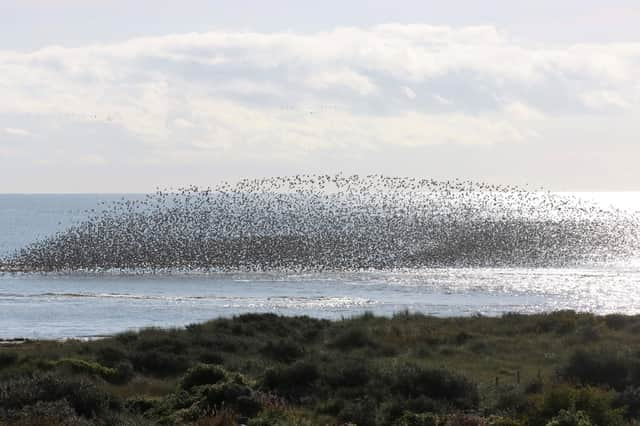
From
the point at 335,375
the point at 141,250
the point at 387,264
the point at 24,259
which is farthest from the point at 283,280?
the point at 335,375

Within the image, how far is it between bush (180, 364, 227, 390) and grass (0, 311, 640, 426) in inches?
1.5

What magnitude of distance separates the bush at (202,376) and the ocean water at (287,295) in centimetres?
2496

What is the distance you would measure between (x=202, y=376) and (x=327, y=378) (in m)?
3.35

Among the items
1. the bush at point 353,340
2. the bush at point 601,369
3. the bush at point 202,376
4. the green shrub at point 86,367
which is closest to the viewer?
the bush at point 202,376

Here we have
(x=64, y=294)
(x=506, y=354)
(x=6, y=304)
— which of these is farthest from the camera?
(x=64, y=294)

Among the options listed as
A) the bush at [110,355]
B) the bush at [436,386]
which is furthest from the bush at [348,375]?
the bush at [110,355]

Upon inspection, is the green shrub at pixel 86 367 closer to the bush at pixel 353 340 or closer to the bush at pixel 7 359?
the bush at pixel 7 359

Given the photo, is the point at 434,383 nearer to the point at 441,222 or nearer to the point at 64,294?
the point at 64,294

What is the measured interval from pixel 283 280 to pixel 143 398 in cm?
5944

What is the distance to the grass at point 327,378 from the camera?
19.0 metres

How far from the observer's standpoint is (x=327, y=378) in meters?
23.9

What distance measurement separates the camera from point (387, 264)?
306ft

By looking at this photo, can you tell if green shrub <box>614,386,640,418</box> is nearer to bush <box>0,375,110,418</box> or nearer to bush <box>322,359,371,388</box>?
bush <box>322,359,371,388</box>

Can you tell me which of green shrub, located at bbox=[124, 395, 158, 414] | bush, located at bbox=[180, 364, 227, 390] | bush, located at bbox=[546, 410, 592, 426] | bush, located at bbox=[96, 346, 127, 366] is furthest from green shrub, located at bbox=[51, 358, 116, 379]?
bush, located at bbox=[546, 410, 592, 426]
